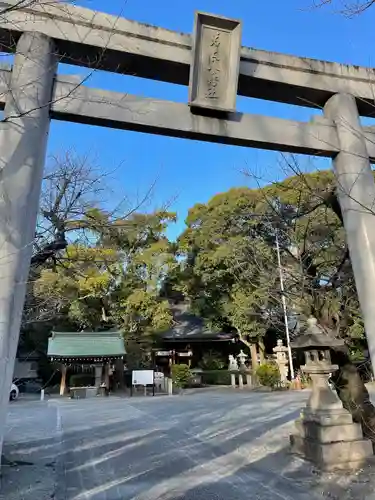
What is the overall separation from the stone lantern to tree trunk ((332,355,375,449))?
0.31m

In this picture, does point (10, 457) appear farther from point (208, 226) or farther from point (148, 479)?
point (208, 226)

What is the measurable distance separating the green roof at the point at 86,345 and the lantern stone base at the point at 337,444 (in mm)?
16556

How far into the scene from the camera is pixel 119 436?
890cm

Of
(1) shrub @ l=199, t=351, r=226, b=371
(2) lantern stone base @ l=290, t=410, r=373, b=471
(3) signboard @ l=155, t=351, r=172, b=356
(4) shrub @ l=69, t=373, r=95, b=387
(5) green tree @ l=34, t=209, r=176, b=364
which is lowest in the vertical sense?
(2) lantern stone base @ l=290, t=410, r=373, b=471

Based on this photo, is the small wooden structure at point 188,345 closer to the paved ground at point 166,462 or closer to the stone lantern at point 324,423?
the paved ground at point 166,462

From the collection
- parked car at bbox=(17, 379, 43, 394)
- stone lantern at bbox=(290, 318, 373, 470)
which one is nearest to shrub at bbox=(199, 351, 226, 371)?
parked car at bbox=(17, 379, 43, 394)

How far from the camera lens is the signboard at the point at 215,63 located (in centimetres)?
404

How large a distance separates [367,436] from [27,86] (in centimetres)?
662

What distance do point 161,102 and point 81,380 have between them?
22864mm

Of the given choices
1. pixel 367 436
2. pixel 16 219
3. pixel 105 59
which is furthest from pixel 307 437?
pixel 105 59

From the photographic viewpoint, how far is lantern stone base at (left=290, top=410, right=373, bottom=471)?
18.4 feet

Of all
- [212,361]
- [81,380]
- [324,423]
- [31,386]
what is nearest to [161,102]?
[324,423]

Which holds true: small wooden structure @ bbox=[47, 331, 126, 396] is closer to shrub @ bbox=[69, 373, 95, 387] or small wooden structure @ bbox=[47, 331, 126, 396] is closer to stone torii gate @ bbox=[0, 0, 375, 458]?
shrub @ bbox=[69, 373, 95, 387]

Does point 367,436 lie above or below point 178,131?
below
